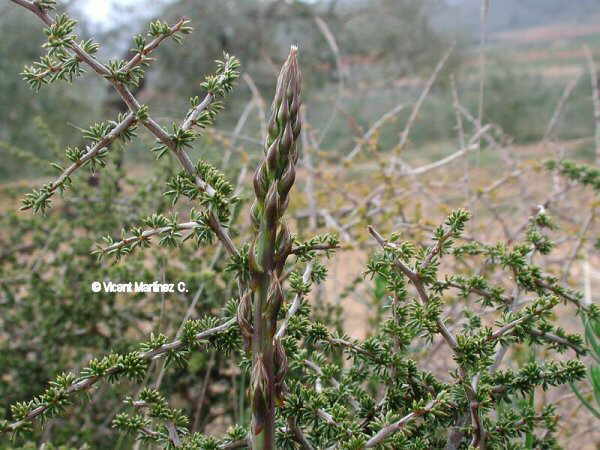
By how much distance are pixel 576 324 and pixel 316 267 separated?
2376mm

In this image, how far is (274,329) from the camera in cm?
60

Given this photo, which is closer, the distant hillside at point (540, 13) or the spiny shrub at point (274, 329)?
the spiny shrub at point (274, 329)

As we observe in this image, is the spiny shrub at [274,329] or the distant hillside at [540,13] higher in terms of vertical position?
the distant hillside at [540,13]

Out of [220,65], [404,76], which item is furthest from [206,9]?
[220,65]

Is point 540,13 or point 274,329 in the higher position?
point 540,13

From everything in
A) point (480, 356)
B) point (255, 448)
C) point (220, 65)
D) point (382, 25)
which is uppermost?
point (382, 25)

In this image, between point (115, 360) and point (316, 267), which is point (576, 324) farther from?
point (115, 360)

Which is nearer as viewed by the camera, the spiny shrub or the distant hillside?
the spiny shrub

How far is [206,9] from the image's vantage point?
7.45 metres

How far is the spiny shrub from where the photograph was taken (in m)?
0.59

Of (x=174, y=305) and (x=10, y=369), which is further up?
(x=174, y=305)

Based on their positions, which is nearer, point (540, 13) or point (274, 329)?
point (274, 329)

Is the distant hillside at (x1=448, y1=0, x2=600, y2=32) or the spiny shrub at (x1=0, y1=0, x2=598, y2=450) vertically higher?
the distant hillside at (x1=448, y1=0, x2=600, y2=32)

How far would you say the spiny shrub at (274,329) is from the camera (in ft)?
1.93
